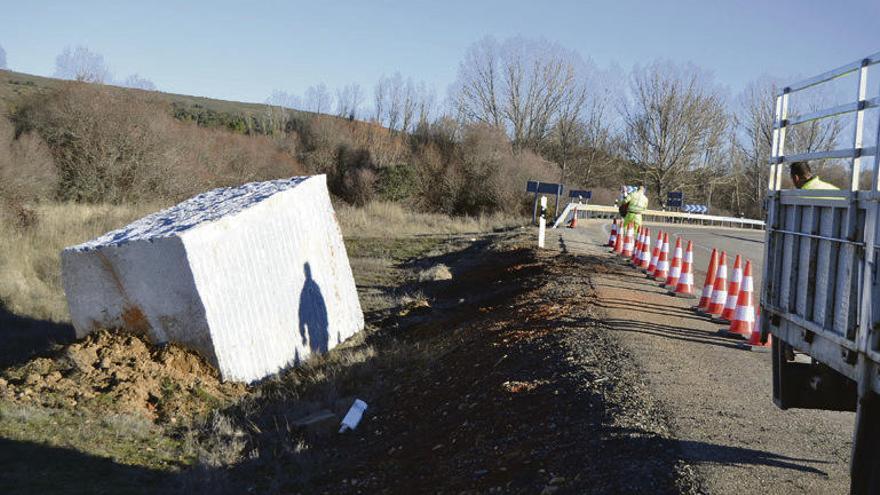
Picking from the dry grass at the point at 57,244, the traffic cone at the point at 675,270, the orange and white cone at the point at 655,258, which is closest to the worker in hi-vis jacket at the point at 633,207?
the orange and white cone at the point at 655,258

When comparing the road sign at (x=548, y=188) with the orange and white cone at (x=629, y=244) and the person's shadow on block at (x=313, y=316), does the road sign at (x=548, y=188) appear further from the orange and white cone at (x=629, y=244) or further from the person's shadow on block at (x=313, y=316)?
the person's shadow on block at (x=313, y=316)

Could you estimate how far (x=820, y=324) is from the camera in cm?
423

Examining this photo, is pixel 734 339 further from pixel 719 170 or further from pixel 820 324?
pixel 719 170

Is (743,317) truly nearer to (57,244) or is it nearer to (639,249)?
(639,249)

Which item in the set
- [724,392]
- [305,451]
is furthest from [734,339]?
[305,451]

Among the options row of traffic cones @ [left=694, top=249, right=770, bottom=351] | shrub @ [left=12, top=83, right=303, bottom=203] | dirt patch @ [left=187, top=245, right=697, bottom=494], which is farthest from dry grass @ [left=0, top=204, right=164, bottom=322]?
row of traffic cones @ [left=694, top=249, right=770, bottom=351]

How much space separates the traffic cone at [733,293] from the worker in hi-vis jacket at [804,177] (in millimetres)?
3466

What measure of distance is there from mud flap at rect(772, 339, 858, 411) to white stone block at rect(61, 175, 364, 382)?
21.1 ft

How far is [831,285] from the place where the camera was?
4105 mm

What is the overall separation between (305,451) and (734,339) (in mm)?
5020

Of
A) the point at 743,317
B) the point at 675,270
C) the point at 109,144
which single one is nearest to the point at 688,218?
the point at 109,144

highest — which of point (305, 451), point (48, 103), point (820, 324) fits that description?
point (48, 103)

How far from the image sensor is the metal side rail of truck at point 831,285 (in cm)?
365

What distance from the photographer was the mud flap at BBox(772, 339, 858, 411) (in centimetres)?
430
